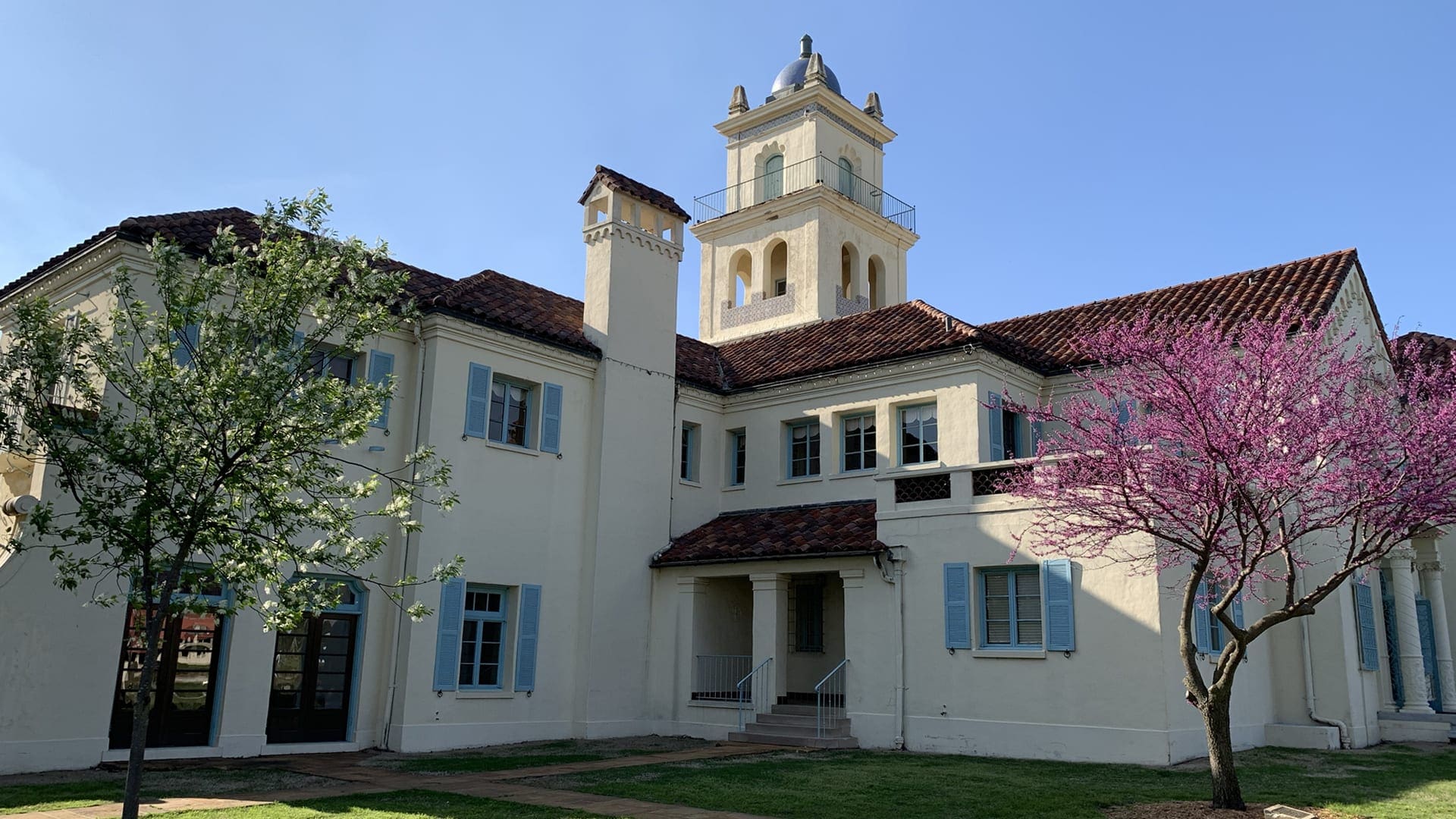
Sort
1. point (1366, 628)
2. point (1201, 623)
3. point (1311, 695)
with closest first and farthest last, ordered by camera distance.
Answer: point (1201, 623) < point (1311, 695) < point (1366, 628)

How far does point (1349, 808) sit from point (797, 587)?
11.3 m

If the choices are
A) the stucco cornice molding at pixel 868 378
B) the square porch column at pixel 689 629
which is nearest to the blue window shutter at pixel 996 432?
the stucco cornice molding at pixel 868 378

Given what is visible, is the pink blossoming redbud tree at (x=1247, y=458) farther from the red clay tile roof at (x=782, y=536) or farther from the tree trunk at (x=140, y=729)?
the tree trunk at (x=140, y=729)

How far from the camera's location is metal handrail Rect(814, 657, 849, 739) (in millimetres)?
17797

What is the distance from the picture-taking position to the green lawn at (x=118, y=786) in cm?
1113

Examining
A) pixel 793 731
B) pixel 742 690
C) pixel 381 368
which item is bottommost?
pixel 793 731

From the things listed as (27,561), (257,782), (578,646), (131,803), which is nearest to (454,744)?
(578,646)

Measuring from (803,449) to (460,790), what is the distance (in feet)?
37.9

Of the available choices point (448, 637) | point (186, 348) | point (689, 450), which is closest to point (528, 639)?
point (448, 637)

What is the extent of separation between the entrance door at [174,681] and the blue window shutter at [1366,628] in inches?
722

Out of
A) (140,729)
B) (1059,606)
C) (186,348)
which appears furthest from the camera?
(1059,606)

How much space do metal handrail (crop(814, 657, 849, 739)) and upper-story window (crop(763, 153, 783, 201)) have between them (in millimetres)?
18527

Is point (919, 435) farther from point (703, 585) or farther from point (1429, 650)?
point (1429, 650)

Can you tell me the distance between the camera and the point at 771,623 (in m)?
19.4
